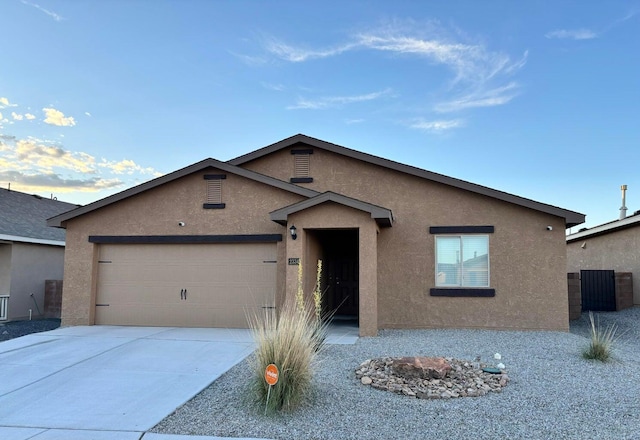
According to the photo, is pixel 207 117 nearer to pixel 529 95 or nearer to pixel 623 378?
pixel 529 95

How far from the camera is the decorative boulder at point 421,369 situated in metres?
7.16

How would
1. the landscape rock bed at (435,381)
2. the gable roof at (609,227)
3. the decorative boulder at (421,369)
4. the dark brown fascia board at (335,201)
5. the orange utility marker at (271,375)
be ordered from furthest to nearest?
the gable roof at (609,227) → the dark brown fascia board at (335,201) → the decorative boulder at (421,369) → the landscape rock bed at (435,381) → the orange utility marker at (271,375)

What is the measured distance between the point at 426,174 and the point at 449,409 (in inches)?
307

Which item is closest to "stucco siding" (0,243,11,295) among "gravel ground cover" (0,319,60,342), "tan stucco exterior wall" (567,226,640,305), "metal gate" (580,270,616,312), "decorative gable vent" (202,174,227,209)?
"gravel ground cover" (0,319,60,342)

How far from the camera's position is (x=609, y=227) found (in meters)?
18.5

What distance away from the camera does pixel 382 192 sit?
44.1 feet

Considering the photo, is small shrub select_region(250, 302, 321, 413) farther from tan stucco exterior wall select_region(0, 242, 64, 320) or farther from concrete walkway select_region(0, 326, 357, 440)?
tan stucco exterior wall select_region(0, 242, 64, 320)

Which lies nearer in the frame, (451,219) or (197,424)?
(197,424)

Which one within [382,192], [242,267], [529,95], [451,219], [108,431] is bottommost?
[108,431]

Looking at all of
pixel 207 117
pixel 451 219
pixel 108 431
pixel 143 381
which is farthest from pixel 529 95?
pixel 108 431

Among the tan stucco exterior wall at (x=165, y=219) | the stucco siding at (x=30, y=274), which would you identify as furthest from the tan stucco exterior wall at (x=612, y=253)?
the stucco siding at (x=30, y=274)

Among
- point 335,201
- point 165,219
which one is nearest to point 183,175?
point 165,219

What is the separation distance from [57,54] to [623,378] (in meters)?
16.1

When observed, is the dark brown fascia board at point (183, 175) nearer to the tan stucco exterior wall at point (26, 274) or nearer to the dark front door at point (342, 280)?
the dark front door at point (342, 280)
